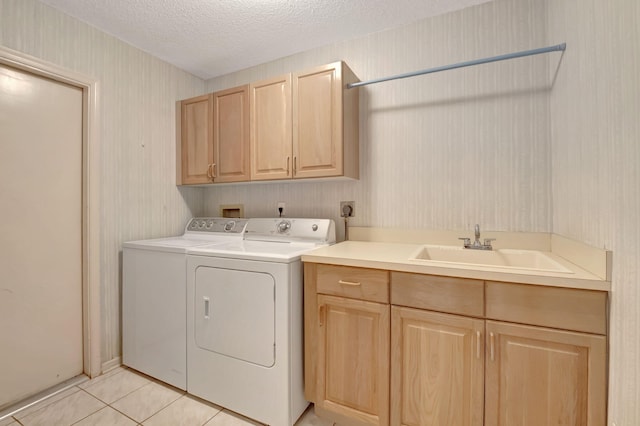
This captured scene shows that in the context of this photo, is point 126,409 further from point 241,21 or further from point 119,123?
point 241,21

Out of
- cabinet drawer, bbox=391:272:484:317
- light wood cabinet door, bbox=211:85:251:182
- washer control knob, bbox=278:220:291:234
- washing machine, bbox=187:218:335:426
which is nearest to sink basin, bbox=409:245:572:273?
cabinet drawer, bbox=391:272:484:317

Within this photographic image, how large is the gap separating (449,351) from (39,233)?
96.7 inches

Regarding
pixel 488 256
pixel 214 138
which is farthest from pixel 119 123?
pixel 488 256

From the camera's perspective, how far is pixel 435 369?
122cm

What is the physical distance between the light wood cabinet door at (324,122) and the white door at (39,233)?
61.0 inches

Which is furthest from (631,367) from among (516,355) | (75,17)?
(75,17)

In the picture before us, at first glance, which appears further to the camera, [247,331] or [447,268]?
[247,331]

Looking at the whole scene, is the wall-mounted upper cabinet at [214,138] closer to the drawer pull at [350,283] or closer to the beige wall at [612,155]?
the drawer pull at [350,283]

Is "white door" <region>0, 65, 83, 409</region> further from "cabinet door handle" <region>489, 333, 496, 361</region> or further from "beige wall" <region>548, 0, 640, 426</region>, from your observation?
"beige wall" <region>548, 0, 640, 426</region>

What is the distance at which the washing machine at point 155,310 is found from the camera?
176 cm

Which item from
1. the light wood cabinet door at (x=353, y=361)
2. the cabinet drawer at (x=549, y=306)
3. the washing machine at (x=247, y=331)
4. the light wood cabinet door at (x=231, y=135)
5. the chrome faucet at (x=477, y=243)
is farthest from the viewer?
the light wood cabinet door at (x=231, y=135)

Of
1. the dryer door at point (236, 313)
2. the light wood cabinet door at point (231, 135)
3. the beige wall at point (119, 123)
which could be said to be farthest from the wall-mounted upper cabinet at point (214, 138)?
the dryer door at point (236, 313)

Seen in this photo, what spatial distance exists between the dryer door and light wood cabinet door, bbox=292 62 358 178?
85 cm

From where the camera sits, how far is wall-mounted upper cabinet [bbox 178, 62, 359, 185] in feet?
6.06
